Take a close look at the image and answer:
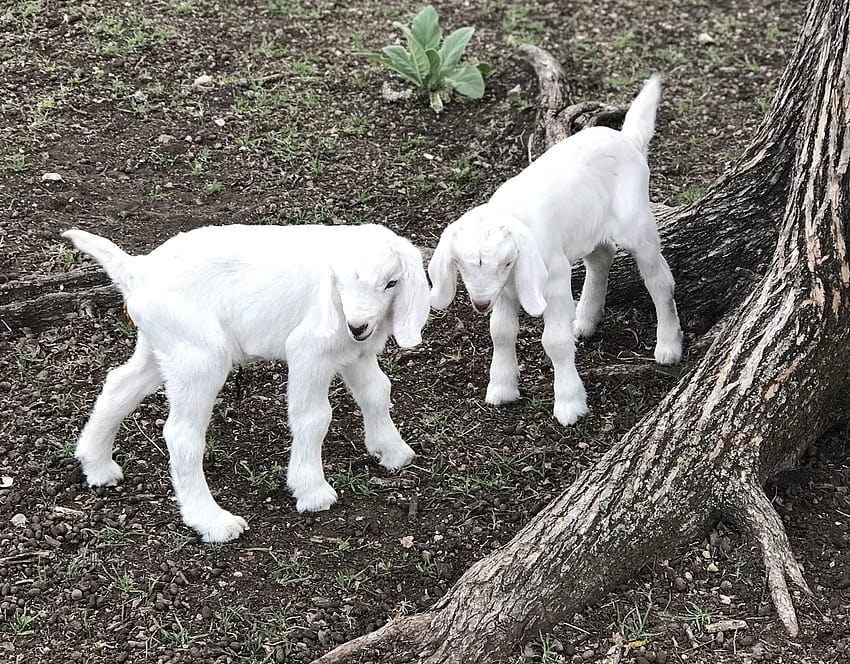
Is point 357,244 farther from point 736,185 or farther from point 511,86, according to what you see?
point 511,86

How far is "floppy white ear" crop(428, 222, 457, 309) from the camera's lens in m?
4.28

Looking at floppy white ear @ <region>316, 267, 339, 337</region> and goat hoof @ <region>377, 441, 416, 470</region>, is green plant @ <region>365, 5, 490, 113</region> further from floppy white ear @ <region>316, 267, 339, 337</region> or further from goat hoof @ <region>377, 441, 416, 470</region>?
floppy white ear @ <region>316, 267, 339, 337</region>

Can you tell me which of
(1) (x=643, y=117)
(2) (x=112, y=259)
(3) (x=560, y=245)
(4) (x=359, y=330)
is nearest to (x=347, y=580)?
(4) (x=359, y=330)

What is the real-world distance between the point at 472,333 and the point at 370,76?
327 centimetres

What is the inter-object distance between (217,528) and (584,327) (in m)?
2.29

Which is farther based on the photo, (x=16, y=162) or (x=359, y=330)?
(x=16, y=162)

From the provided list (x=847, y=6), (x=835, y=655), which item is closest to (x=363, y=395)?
(x=835, y=655)

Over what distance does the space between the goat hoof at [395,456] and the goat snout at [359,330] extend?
3.10 feet

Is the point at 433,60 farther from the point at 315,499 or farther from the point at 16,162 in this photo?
the point at 315,499

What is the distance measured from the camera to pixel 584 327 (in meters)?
5.54

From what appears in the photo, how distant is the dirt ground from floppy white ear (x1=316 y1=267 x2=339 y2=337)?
0.91m

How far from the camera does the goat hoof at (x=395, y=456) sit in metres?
4.66

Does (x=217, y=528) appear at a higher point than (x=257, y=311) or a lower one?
lower

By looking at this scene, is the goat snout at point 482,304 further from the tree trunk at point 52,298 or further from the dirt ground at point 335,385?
the tree trunk at point 52,298
